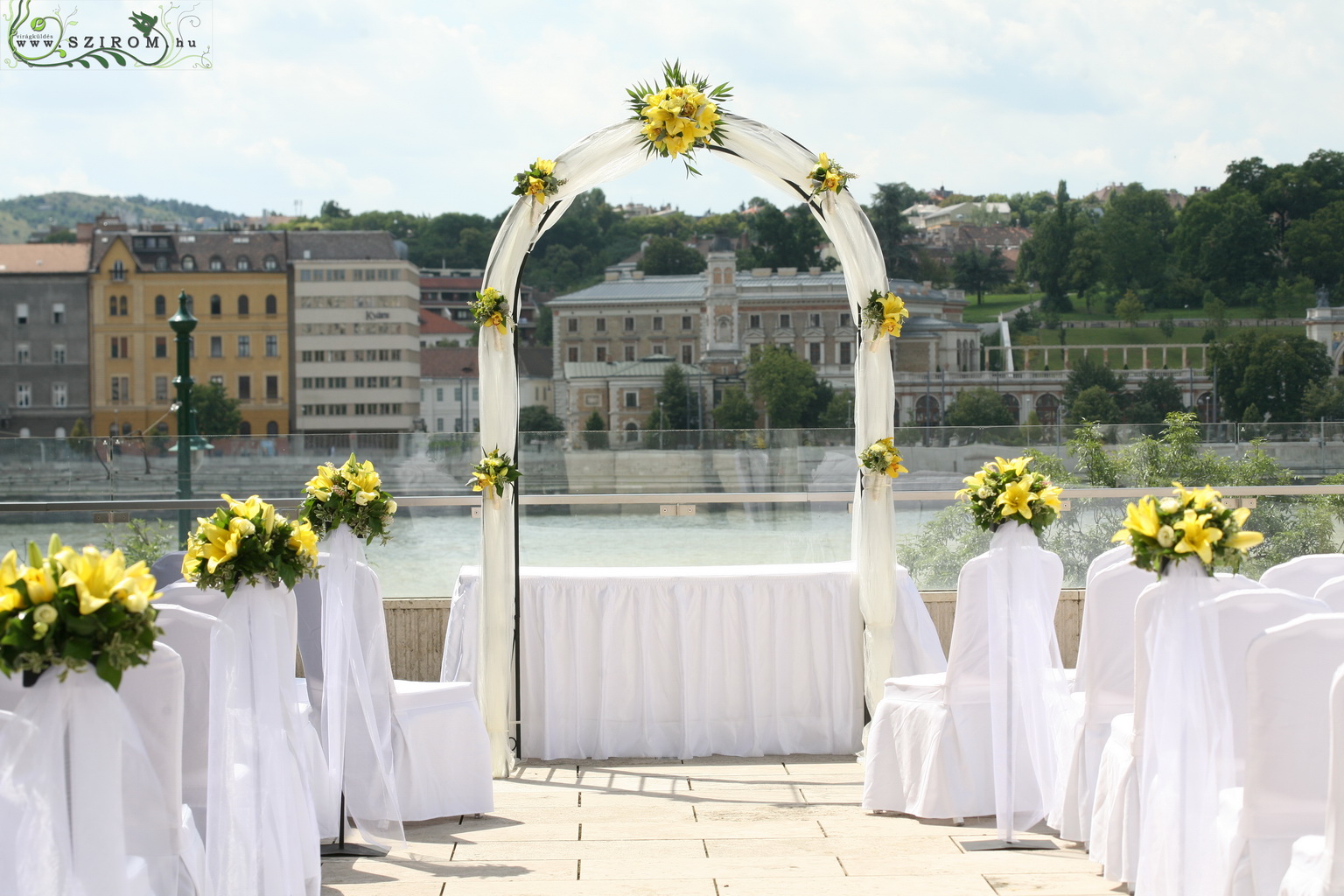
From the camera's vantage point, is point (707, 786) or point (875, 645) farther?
point (875, 645)

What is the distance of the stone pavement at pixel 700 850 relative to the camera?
11.3 ft

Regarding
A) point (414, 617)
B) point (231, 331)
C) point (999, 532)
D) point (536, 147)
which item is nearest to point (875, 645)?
point (999, 532)

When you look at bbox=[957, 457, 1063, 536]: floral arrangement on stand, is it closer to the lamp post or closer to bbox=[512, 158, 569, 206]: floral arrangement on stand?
bbox=[512, 158, 569, 206]: floral arrangement on stand

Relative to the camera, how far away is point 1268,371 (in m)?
80.8

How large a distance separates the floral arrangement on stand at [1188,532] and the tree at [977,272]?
108976 millimetres

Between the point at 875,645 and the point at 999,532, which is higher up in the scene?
the point at 999,532

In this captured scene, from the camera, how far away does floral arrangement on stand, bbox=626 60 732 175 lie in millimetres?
4863

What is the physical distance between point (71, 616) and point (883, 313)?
3477 mm

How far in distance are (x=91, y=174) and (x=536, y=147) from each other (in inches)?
2081

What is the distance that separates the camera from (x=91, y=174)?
112 m

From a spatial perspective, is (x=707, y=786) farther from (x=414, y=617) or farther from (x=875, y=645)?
(x=414, y=617)

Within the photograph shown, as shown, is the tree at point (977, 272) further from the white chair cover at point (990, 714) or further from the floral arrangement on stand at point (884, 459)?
the white chair cover at point (990, 714)

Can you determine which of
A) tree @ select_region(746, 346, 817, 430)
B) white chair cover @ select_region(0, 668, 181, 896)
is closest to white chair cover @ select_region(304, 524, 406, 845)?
white chair cover @ select_region(0, 668, 181, 896)

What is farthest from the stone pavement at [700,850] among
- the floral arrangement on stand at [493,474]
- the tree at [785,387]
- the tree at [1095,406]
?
the tree at [785,387]
